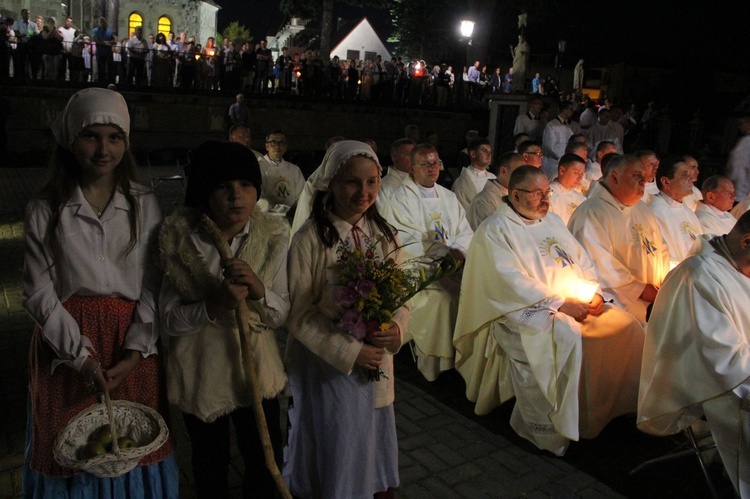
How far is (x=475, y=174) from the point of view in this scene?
874 cm

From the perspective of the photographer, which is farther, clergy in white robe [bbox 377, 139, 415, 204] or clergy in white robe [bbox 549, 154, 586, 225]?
clergy in white robe [bbox 549, 154, 586, 225]

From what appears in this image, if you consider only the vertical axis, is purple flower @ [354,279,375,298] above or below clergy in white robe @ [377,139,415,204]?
below

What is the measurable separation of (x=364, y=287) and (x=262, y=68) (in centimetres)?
2158

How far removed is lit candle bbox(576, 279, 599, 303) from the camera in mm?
5047

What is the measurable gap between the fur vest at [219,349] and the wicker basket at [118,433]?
0.61ft

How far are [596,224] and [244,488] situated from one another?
4357 millimetres

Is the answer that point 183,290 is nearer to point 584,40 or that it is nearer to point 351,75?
point 351,75

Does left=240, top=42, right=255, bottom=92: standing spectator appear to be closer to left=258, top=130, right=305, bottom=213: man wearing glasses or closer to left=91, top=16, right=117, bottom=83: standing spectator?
left=91, top=16, right=117, bottom=83: standing spectator

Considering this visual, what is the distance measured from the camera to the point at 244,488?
3.30m

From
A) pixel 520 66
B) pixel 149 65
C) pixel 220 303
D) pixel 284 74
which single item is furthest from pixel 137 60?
pixel 220 303

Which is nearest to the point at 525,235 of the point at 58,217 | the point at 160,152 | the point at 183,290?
the point at 183,290

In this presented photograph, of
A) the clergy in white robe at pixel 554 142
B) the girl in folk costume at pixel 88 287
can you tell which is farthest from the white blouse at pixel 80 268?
the clergy in white robe at pixel 554 142

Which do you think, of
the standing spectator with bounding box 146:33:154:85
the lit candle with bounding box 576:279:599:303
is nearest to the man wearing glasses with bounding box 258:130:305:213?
the lit candle with bounding box 576:279:599:303

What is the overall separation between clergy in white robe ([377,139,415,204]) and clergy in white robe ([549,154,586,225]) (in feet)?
6.15
